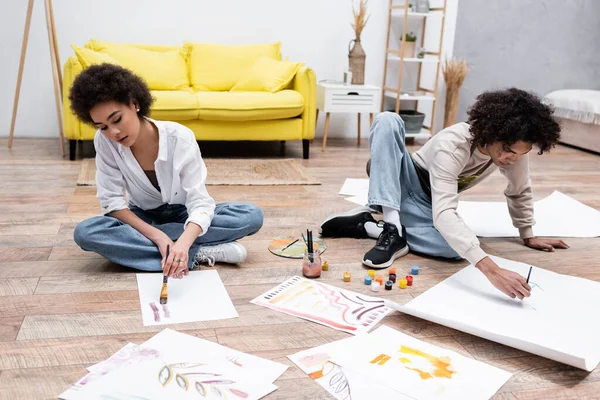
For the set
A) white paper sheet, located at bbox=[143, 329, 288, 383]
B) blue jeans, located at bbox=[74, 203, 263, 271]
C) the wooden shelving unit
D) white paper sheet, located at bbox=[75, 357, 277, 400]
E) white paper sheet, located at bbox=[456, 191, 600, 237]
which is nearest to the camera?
white paper sheet, located at bbox=[75, 357, 277, 400]

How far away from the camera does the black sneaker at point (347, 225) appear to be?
2.15 meters

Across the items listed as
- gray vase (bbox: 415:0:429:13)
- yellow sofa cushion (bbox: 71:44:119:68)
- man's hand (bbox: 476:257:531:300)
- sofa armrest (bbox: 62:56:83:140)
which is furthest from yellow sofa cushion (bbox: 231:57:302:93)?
man's hand (bbox: 476:257:531:300)

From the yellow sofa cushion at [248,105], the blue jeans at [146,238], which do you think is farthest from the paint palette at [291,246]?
the yellow sofa cushion at [248,105]

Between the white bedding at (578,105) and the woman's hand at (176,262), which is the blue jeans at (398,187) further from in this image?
the white bedding at (578,105)

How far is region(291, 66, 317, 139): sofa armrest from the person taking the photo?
361cm

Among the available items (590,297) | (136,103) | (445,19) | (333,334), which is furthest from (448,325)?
(445,19)

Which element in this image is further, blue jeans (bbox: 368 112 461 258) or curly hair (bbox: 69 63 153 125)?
blue jeans (bbox: 368 112 461 258)

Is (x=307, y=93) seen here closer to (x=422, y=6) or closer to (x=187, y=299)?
(x=422, y=6)

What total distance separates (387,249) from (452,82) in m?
2.73

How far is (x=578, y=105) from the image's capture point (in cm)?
423

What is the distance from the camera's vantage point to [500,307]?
1502 millimetres

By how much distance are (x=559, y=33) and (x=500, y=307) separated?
13.1 feet

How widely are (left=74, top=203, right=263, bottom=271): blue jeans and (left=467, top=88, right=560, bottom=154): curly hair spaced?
786 mm

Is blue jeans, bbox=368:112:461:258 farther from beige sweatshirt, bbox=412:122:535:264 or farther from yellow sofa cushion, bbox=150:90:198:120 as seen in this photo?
yellow sofa cushion, bbox=150:90:198:120
